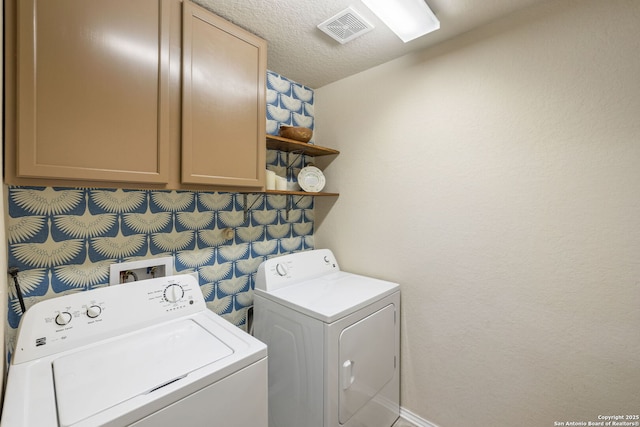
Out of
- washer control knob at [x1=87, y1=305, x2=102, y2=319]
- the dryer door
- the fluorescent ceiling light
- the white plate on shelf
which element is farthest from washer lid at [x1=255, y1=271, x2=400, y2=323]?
the fluorescent ceiling light

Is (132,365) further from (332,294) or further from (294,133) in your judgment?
(294,133)

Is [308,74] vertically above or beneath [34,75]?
above

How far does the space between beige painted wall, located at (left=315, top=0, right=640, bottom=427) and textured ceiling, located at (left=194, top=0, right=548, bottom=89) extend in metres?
0.08

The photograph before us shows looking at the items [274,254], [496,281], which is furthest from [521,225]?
[274,254]

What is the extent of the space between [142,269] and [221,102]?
3.08 ft

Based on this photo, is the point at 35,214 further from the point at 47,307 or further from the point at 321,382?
the point at 321,382

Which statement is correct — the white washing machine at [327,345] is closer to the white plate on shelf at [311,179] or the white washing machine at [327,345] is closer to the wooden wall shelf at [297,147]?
the white plate on shelf at [311,179]

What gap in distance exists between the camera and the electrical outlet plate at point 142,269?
1305 millimetres

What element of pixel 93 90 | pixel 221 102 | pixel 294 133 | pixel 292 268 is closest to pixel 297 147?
pixel 294 133

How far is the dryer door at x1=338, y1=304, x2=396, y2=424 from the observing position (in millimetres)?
1389

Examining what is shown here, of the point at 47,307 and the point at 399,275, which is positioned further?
the point at 399,275

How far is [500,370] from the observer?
1.47 meters

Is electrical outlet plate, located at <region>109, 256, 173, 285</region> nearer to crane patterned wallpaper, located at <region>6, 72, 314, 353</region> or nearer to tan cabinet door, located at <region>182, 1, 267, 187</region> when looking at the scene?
crane patterned wallpaper, located at <region>6, 72, 314, 353</region>

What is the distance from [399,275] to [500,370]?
72 cm
